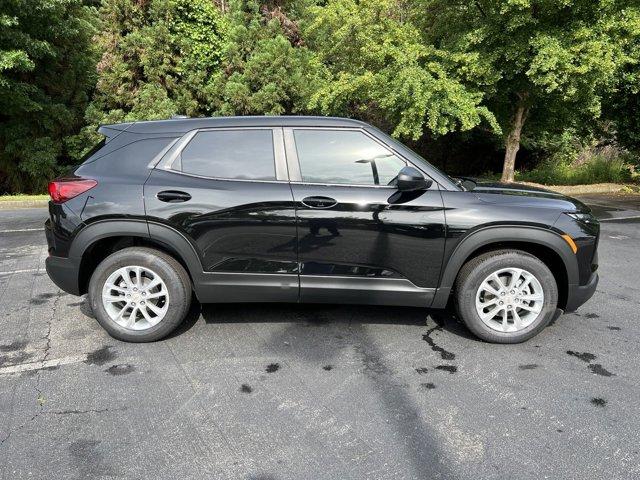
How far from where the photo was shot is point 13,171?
1505 centimetres

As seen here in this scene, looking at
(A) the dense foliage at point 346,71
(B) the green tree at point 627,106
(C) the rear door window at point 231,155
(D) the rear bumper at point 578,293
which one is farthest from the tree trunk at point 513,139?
(C) the rear door window at point 231,155

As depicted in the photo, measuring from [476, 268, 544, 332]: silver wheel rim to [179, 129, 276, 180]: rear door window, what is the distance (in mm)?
1849

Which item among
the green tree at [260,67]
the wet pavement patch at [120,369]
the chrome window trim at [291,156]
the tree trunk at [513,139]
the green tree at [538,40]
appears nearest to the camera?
the wet pavement patch at [120,369]

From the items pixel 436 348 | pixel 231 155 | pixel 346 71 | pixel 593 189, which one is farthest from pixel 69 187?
pixel 593 189

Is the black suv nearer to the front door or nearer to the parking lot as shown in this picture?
the front door

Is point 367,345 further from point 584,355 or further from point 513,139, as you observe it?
point 513,139

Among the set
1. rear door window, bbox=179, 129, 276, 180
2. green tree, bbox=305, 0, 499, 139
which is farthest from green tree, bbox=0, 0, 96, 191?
rear door window, bbox=179, 129, 276, 180

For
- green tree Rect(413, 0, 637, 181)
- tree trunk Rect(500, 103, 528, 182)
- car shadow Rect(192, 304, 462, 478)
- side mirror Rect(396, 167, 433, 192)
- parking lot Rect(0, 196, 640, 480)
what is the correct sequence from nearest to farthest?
parking lot Rect(0, 196, 640, 480) → car shadow Rect(192, 304, 462, 478) → side mirror Rect(396, 167, 433, 192) → green tree Rect(413, 0, 637, 181) → tree trunk Rect(500, 103, 528, 182)

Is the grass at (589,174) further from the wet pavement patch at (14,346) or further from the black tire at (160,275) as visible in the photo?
the wet pavement patch at (14,346)

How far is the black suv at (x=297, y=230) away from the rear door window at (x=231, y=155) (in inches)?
0.4

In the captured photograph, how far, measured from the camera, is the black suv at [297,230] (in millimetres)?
3555

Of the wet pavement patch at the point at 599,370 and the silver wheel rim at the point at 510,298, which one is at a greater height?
the silver wheel rim at the point at 510,298

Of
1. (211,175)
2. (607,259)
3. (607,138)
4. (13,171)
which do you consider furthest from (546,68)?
(13,171)

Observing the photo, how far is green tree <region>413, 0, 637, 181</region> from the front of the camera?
966cm
